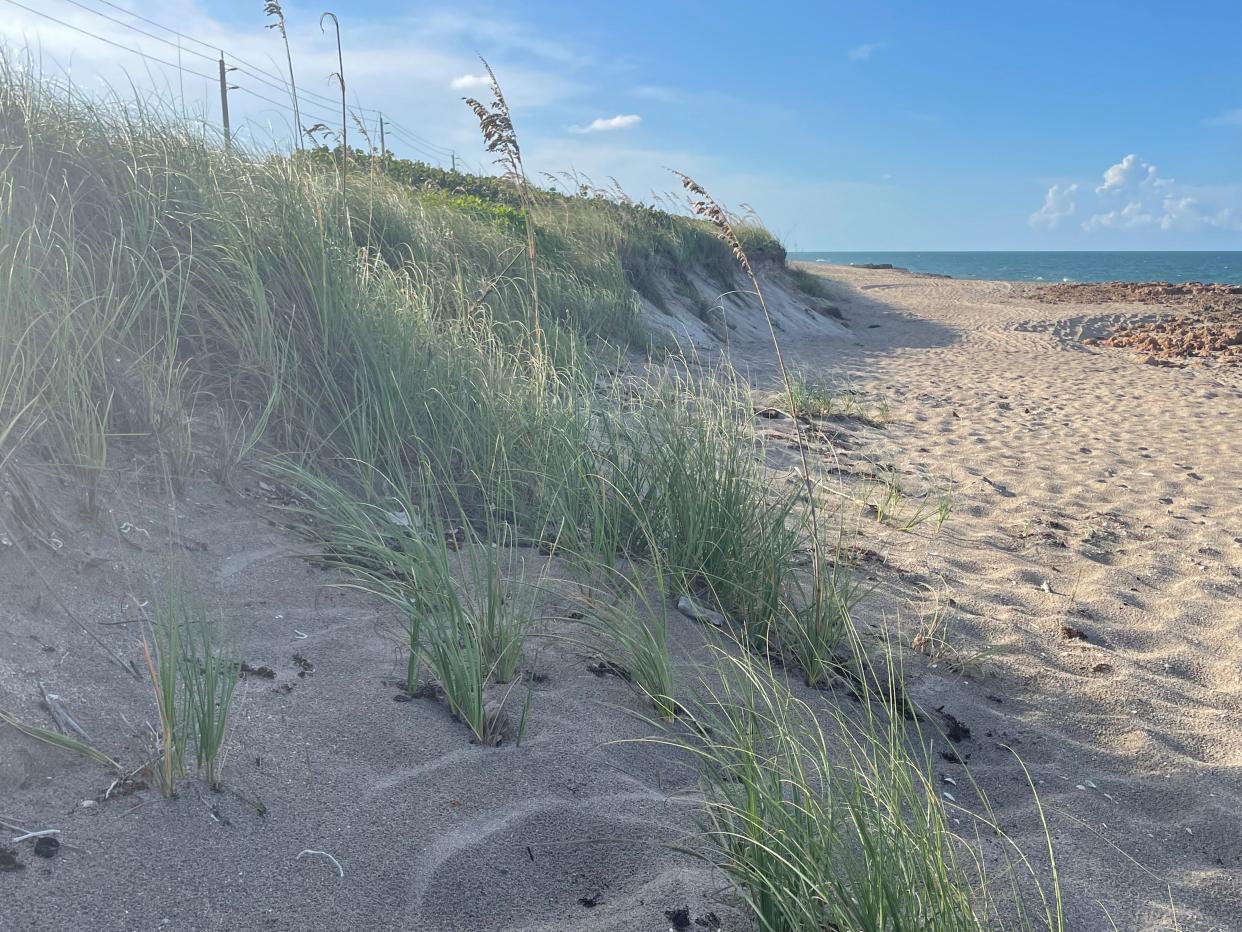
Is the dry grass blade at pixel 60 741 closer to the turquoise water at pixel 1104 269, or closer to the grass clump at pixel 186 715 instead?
the grass clump at pixel 186 715

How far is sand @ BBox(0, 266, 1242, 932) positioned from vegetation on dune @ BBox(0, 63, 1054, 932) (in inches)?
4.0

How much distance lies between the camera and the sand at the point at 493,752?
63.6 inches

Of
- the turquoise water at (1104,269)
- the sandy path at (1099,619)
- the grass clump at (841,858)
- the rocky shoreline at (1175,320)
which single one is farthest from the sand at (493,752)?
the turquoise water at (1104,269)

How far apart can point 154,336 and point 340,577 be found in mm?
1243

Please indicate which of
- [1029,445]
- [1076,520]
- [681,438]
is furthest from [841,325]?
[681,438]

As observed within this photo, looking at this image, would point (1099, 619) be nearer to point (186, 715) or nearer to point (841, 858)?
point (841, 858)

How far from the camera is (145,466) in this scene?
2863 millimetres

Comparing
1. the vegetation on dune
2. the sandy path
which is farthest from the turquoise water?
the vegetation on dune

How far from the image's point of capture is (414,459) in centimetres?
356

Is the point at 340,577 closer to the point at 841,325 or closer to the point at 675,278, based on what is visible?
the point at 675,278

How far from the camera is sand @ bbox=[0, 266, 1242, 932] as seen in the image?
5.30 feet

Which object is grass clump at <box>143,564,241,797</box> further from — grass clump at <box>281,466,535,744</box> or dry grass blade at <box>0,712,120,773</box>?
grass clump at <box>281,466,535,744</box>

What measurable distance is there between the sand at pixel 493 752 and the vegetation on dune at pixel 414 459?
0.10 metres

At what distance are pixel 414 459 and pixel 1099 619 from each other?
2.74m
